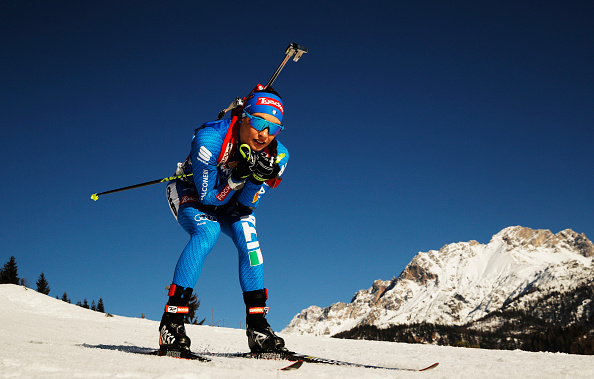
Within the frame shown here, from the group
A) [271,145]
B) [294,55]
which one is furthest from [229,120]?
[294,55]

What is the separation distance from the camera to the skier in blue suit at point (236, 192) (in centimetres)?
446

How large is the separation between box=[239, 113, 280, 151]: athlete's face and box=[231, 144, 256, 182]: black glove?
249 millimetres

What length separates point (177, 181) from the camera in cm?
508

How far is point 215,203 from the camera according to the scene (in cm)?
467

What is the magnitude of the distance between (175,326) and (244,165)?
5.30 feet

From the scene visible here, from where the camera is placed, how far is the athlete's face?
4758 mm

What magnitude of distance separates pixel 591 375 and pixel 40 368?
378 cm

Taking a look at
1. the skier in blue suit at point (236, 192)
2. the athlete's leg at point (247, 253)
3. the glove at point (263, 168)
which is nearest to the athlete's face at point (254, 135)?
the skier in blue suit at point (236, 192)

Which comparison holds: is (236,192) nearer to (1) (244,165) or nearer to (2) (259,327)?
(1) (244,165)

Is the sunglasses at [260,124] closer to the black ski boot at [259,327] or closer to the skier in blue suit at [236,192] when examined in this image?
the skier in blue suit at [236,192]

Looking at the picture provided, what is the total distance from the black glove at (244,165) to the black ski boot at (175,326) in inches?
46.0

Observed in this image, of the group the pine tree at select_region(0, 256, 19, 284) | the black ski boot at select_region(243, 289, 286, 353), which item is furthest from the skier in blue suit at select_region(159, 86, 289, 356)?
the pine tree at select_region(0, 256, 19, 284)

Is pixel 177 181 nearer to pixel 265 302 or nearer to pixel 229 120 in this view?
pixel 229 120

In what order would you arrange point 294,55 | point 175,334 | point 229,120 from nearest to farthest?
1. point 175,334
2. point 229,120
3. point 294,55
